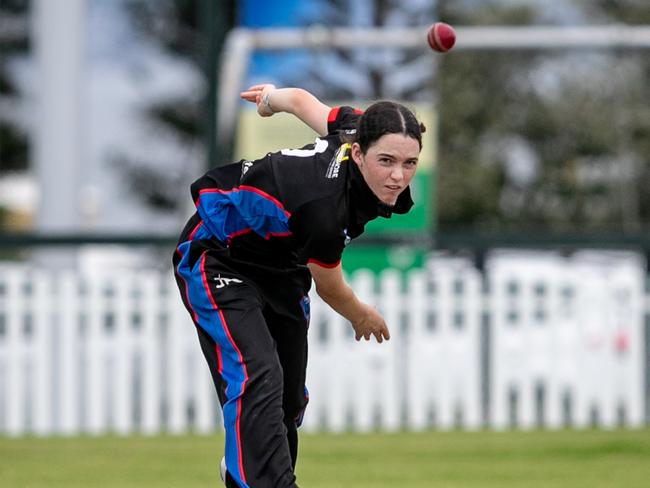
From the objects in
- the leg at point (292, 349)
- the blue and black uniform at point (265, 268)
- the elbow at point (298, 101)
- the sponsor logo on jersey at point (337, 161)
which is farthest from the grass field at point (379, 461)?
the sponsor logo on jersey at point (337, 161)

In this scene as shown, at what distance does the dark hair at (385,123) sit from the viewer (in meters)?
5.38

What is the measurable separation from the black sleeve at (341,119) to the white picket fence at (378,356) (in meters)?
5.26

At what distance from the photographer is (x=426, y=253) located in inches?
495

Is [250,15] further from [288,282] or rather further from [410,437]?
[288,282]

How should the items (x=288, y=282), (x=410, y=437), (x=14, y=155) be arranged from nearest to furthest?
(x=288, y=282) → (x=410, y=437) → (x=14, y=155)

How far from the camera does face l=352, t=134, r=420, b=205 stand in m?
5.35

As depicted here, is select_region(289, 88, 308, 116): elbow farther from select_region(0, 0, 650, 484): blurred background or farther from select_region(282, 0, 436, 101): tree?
select_region(282, 0, 436, 101): tree

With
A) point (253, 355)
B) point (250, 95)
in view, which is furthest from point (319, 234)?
point (250, 95)

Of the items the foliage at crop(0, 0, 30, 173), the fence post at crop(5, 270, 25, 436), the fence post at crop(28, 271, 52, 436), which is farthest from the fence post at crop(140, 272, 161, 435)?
the foliage at crop(0, 0, 30, 173)

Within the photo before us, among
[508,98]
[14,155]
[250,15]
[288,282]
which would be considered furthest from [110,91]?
[288,282]

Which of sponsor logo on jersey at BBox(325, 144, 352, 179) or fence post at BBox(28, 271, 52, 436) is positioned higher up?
sponsor logo on jersey at BBox(325, 144, 352, 179)

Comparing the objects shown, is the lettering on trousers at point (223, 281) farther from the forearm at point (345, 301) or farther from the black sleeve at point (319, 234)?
the black sleeve at point (319, 234)

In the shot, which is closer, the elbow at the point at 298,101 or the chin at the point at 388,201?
the chin at the point at 388,201

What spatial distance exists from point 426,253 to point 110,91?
17798mm
